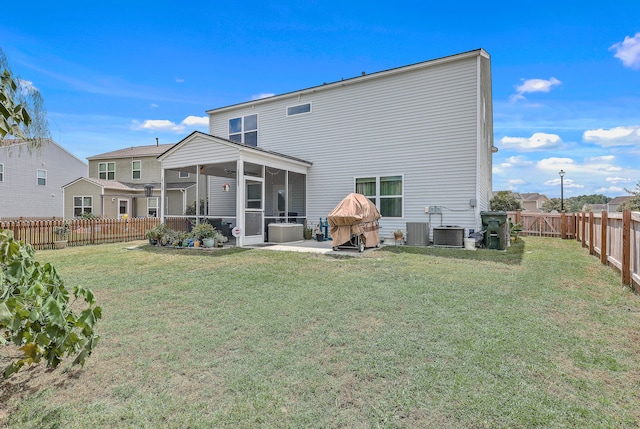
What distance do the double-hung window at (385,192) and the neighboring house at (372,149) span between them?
0.13ft

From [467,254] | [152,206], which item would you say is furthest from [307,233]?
[152,206]

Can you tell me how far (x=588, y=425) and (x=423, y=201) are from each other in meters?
9.78

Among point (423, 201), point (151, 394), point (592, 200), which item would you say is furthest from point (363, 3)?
point (592, 200)

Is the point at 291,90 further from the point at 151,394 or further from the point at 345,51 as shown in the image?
the point at 151,394

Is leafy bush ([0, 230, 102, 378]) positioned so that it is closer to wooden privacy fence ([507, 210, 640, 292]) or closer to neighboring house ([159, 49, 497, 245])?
wooden privacy fence ([507, 210, 640, 292])

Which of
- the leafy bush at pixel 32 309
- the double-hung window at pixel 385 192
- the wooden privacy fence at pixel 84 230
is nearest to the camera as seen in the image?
the leafy bush at pixel 32 309

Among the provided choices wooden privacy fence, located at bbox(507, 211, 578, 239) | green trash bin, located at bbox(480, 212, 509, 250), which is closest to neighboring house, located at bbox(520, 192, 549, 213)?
wooden privacy fence, located at bbox(507, 211, 578, 239)

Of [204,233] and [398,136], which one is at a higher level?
[398,136]

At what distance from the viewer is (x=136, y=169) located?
2470 centimetres

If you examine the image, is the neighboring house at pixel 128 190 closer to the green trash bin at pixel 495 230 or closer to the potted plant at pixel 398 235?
the potted plant at pixel 398 235

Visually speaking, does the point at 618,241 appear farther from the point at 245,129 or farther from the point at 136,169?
the point at 136,169

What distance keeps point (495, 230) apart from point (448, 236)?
1479mm

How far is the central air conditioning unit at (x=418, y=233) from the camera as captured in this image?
35.4 feet

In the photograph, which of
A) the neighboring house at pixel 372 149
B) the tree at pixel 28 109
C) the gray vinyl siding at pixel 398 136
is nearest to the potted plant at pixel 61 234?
the neighboring house at pixel 372 149
